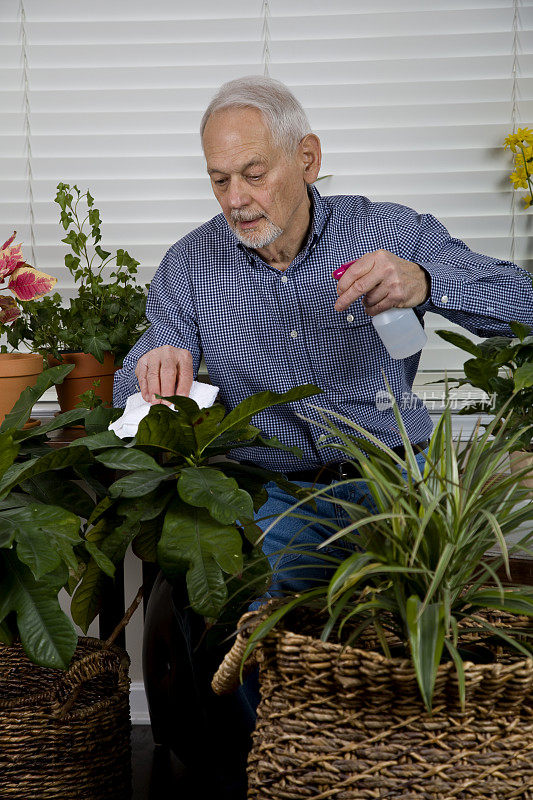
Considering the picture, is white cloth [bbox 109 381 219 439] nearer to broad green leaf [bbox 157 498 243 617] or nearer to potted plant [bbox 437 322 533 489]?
broad green leaf [bbox 157 498 243 617]

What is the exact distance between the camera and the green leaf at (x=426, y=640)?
2.42 feet

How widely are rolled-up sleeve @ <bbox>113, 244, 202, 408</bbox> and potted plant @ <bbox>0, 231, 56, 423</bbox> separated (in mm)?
213

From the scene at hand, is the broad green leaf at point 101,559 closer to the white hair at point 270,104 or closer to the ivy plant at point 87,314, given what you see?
the ivy plant at point 87,314

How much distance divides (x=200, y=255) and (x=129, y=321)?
29cm

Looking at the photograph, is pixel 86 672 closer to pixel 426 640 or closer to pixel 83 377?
pixel 83 377

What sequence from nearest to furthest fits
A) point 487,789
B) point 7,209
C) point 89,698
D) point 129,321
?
point 487,789, point 89,698, point 129,321, point 7,209

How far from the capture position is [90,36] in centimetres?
217

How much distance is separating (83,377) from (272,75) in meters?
0.97

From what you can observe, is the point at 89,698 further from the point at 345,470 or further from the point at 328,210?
the point at 328,210

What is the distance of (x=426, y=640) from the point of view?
0.76 meters

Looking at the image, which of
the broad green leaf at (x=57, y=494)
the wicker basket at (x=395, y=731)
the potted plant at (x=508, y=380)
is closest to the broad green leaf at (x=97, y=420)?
the broad green leaf at (x=57, y=494)

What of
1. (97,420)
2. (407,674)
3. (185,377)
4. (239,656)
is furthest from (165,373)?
(407,674)

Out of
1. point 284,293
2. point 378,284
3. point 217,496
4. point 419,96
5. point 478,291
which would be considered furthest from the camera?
point 419,96

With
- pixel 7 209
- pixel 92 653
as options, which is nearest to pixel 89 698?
pixel 92 653
